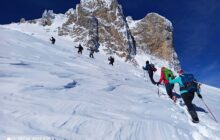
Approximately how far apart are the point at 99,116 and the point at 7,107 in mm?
2138

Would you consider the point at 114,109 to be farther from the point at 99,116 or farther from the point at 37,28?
the point at 37,28

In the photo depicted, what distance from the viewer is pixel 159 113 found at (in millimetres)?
9711

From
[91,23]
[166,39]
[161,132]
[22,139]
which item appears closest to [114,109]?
[161,132]

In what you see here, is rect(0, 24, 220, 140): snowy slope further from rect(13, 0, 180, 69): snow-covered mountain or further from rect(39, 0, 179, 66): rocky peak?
rect(39, 0, 179, 66): rocky peak

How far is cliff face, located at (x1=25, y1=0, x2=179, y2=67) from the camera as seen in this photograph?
3012 inches

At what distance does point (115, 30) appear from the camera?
277 ft

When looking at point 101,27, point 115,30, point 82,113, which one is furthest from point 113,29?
point 82,113

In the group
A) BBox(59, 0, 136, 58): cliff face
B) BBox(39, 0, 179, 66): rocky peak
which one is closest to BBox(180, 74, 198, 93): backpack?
BBox(39, 0, 179, 66): rocky peak

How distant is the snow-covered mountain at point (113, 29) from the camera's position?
251ft

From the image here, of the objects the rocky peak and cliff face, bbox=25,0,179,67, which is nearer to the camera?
A: cliff face, bbox=25,0,179,67

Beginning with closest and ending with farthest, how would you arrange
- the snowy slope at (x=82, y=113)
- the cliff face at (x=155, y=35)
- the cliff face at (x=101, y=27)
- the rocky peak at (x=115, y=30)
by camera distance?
the snowy slope at (x=82, y=113) < the cliff face at (x=101, y=27) < the rocky peak at (x=115, y=30) < the cliff face at (x=155, y=35)

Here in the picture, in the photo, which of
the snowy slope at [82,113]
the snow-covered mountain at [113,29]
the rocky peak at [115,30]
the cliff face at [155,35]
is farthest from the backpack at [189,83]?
the cliff face at [155,35]

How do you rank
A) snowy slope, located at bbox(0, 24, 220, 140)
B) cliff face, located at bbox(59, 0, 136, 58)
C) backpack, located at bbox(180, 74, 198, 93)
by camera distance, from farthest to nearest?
cliff face, located at bbox(59, 0, 136, 58) < backpack, located at bbox(180, 74, 198, 93) < snowy slope, located at bbox(0, 24, 220, 140)

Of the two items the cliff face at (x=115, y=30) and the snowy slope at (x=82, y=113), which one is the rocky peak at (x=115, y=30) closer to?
the cliff face at (x=115, y=30)
